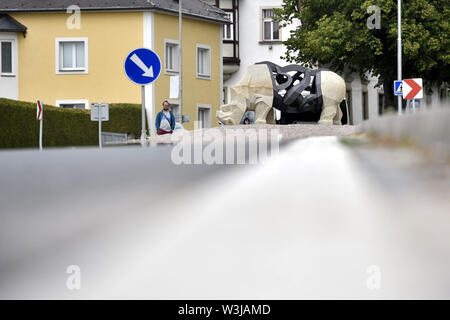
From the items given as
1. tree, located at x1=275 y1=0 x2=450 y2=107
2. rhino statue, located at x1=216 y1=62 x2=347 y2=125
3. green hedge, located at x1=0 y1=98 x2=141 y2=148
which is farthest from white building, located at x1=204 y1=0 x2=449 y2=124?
rhino statue, located at x1=216 y1=62 x2=347 y2=125

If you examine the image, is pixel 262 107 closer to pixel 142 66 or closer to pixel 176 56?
pixel 142 66

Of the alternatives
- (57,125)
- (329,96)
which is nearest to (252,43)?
(57,125)

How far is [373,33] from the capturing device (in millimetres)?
43281

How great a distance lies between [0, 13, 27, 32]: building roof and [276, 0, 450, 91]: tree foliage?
40.8ft

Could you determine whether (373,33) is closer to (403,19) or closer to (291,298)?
(403,19)

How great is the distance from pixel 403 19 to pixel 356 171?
3984 cm

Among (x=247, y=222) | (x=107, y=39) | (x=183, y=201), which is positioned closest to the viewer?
(x=247, y=222)

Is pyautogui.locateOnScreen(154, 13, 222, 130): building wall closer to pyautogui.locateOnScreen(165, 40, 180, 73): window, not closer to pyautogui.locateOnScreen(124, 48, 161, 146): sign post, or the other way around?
pyautogui.locateOnScreen(165, 40, 180, 73): window

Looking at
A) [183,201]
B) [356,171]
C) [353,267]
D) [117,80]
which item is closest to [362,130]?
[356,171]

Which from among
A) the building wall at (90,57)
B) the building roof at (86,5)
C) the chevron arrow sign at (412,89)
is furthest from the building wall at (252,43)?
the chevron arrow sign at (412,89)

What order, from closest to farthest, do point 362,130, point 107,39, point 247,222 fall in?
1. point 247,222
2. point 362,130
3. point 107,39

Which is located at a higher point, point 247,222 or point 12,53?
point 12,53

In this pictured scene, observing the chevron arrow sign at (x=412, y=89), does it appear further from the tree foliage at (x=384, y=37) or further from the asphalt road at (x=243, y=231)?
the asphalt road at (x=243, y=231)

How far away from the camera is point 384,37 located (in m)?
43.8
